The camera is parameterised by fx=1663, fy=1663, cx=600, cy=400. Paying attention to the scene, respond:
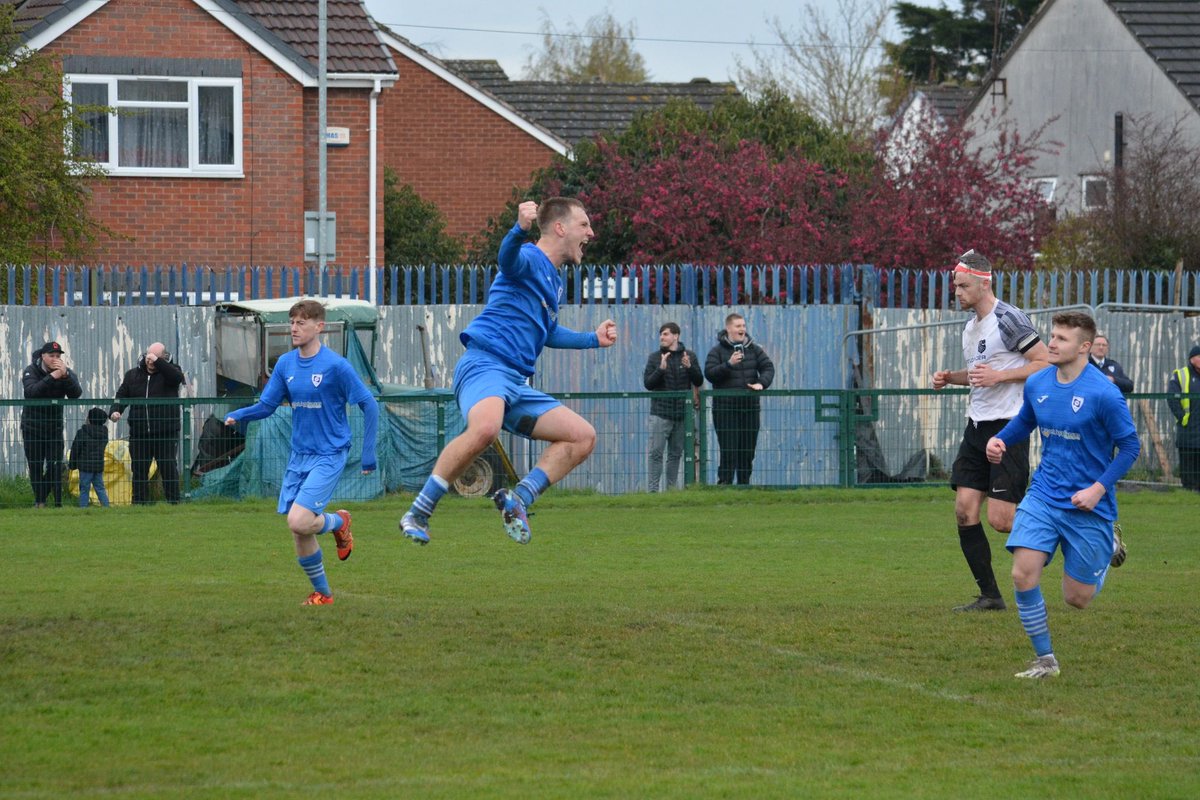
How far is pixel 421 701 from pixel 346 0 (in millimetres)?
24123

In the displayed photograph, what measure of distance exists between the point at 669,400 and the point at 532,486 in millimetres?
9896

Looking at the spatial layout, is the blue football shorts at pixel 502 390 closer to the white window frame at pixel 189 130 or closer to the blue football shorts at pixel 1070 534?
the blue football shorts at pixel 1070 534

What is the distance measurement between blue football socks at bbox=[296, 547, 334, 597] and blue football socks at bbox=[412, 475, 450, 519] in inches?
64.5

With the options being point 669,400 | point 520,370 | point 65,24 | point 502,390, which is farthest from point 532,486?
point 65,24

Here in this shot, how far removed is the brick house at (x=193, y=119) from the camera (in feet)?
90.5

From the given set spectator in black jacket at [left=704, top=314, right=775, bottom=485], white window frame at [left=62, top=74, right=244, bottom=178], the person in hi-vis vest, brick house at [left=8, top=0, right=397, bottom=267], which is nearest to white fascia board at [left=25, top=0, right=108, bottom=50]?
brick house at [left=8, top=0, right=397, bottom=267]

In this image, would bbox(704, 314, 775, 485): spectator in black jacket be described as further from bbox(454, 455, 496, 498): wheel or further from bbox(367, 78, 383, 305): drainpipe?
bbox(367, 78, 383, 305): drainpipe

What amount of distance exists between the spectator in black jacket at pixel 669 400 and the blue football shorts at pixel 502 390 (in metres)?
9.63

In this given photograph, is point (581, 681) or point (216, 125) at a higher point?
point (216, 125)

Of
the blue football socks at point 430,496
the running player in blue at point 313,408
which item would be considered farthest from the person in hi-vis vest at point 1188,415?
the blue football socks at point 430,496

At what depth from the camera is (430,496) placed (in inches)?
363

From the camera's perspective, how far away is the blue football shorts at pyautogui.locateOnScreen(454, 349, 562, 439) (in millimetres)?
9375

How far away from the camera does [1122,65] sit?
1651 inches

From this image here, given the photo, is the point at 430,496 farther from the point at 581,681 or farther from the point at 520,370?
the point at 581,681
